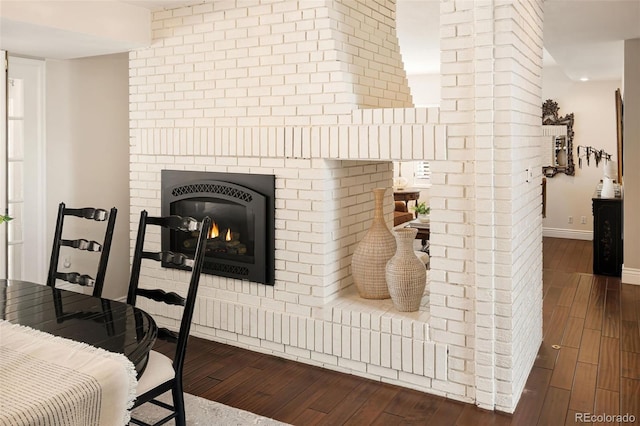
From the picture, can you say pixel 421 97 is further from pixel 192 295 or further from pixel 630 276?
pixel 192 295

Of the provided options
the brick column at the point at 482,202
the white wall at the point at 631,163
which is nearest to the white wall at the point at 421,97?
the white wall at the point at 631,163

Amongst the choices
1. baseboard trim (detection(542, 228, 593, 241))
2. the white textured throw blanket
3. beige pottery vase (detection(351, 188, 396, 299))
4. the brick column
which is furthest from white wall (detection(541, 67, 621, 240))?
the white textured throw blanket

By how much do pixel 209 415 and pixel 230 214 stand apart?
1409 mm

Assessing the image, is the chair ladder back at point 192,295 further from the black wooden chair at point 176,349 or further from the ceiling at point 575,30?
the ceiling at point 575,30

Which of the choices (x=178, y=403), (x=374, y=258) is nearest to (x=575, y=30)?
(x=374, y=258)

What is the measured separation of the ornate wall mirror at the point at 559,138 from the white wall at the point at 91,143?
6.30m

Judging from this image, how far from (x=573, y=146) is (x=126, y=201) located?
21.5 feet

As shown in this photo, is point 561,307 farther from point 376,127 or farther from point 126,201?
point 126,201

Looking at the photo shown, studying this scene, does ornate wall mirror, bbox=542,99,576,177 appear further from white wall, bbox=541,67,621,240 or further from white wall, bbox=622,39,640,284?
white wall, bbox=622,39,640,284

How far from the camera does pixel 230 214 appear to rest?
3.80 m

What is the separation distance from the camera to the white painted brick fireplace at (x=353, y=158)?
2863mm

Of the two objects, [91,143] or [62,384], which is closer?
[62,384]

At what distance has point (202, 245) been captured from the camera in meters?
2.34

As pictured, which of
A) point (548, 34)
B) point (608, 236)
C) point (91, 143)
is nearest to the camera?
point (91, 143)
